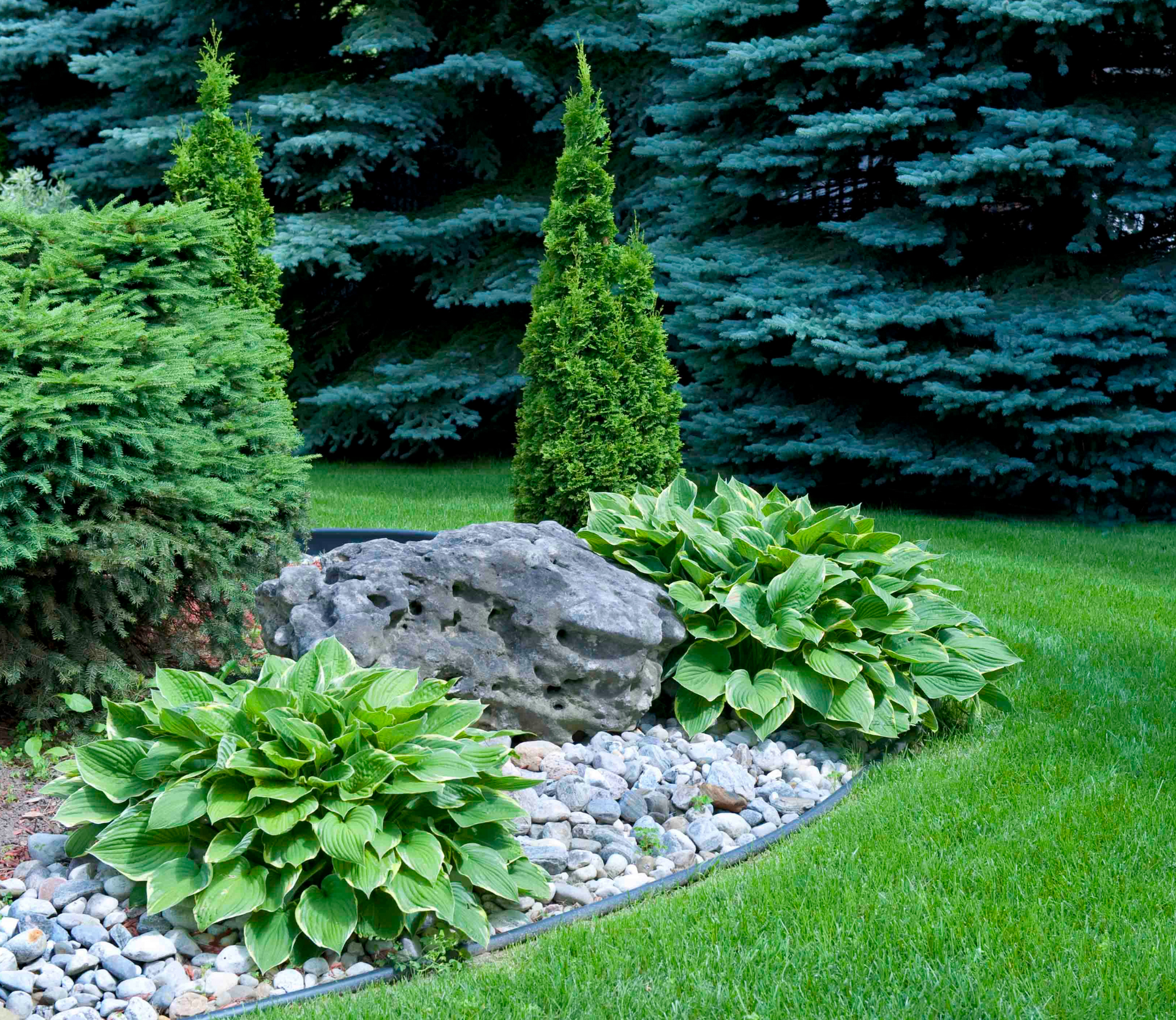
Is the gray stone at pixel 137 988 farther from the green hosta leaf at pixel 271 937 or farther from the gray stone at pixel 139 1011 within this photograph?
the green hosta leaf at pixel 271 937

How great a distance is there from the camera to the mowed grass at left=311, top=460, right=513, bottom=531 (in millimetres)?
8000

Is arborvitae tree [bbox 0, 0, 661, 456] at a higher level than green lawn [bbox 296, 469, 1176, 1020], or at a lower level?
higher

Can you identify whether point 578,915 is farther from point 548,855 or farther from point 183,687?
point 183,687

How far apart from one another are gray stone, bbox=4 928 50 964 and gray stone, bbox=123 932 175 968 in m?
0.19

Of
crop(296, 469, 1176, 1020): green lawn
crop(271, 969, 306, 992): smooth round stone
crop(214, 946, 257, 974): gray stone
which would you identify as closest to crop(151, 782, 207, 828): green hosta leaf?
crop(214, 946, 257, 974): gray stone

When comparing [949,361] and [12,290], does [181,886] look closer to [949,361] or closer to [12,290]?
[12,290]

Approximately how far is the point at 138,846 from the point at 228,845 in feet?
0.90

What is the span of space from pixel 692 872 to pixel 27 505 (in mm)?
2249

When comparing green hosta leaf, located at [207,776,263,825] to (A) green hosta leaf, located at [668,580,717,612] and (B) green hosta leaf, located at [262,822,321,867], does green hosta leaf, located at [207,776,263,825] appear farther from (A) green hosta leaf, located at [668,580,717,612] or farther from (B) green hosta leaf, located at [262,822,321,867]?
(A) green hosta leaf, located at [668,580,717,612]

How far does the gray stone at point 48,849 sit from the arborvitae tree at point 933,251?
6111 millimetres

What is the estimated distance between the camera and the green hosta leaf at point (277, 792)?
2658 mm

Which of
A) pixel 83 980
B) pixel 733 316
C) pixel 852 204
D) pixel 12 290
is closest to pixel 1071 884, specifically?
pixel 83 980

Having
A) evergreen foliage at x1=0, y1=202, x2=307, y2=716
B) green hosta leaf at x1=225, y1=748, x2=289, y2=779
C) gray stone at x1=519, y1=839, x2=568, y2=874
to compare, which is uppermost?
evergreen foliage at x1=0, y1=202, x2=307, y2=716

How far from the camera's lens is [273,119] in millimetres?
11109
